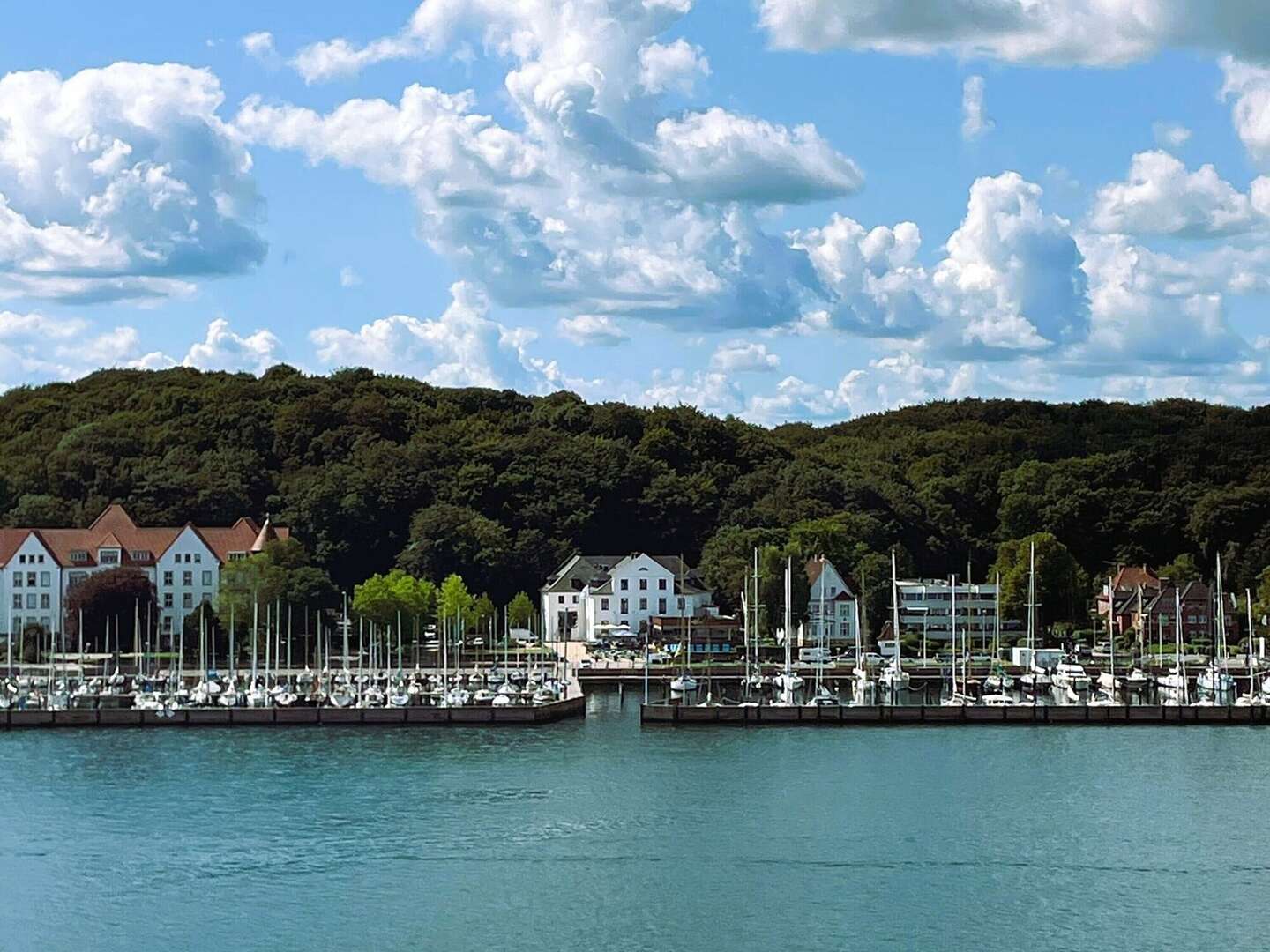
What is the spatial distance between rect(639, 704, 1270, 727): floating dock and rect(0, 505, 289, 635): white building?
27.8 metres

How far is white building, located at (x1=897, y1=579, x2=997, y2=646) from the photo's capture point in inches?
3383

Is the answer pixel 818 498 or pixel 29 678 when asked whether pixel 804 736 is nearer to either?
pixel 29 678

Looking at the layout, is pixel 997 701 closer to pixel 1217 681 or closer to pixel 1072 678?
pixel 1072 678

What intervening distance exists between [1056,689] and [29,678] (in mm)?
35181

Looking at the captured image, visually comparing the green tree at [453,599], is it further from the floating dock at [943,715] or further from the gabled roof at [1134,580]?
the gabled roof at [1134,580]

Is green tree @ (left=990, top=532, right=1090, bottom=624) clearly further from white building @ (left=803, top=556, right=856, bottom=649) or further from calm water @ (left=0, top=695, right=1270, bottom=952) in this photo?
calm water @ (left=0, top=695, right=1270, bottom=952)

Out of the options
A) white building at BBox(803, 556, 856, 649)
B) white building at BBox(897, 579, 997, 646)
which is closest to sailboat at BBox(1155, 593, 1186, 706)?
white building at BBox(803, 556, 856, 649)

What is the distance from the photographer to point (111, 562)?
79.3m

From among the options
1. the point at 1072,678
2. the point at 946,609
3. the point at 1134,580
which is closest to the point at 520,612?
the point at 946,609

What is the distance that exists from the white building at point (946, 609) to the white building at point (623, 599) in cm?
900

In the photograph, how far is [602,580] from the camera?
286 ft

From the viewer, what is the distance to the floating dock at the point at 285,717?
56.4 meters

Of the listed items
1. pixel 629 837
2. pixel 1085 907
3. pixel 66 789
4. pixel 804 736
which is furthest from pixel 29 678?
pixel 1085 907

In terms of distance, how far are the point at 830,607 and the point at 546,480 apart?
22.2m
